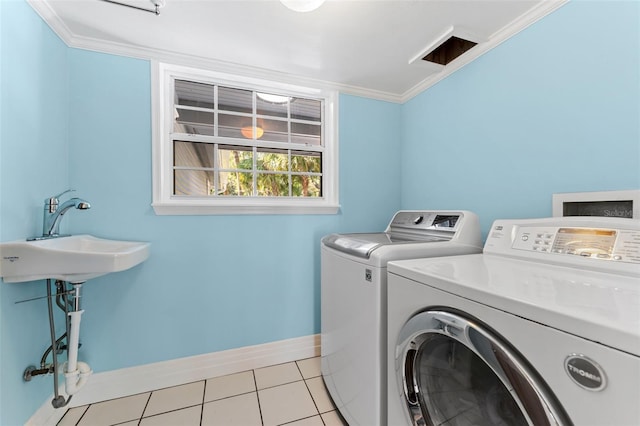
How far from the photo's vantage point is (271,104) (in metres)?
2.10

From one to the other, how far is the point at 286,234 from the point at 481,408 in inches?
59.4

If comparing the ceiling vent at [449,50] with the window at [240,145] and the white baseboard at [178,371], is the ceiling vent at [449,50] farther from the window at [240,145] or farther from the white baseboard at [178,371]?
the white baseboard at [178,371]

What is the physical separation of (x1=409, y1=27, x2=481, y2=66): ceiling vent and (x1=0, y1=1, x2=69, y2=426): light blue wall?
7.12ft

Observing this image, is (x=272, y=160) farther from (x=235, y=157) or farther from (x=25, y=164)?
(x=25, y=164)

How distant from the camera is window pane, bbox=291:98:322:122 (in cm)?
218

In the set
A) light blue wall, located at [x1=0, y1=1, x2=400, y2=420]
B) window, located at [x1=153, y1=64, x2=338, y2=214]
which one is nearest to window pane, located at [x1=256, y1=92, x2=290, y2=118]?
window, located at [x1=153, y1=64, x2=338, y2=214]

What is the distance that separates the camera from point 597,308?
53 centimetres

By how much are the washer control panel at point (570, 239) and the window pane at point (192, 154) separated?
75.0 inches

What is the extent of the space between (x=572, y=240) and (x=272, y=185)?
5.90 feet

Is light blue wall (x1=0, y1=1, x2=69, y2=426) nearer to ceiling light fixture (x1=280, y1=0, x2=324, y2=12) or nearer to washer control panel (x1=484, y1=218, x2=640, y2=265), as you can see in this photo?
ceiling light fixture (x1=280, y1=0, x2=324, y2=12)

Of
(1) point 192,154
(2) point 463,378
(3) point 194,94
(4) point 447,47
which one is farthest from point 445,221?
(3) point 194,94

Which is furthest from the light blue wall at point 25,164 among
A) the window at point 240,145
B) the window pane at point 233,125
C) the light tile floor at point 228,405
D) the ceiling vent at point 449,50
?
the ceiling vent at point 449,50

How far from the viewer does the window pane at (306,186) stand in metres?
2.19

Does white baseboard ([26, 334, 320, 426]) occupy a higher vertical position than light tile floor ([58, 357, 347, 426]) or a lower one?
higher
